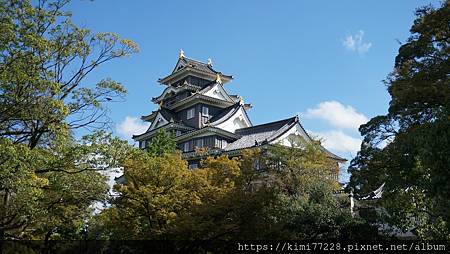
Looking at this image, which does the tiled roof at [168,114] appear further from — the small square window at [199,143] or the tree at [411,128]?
the tree at [411,128]

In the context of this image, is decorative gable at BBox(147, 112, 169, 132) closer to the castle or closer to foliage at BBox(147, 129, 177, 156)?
the castle

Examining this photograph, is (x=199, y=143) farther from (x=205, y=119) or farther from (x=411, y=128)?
(x=411, y=128)

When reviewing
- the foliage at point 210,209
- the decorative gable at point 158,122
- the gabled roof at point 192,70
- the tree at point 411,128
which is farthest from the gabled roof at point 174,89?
the tree at point 411,128

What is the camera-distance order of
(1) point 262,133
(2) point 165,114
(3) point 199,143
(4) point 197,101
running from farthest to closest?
(2) point 165,114 < (4) point 197,101 < (3) point 199,143 < (1) point 262,133

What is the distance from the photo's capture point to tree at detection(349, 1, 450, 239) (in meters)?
10.7

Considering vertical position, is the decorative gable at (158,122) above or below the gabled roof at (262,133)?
above

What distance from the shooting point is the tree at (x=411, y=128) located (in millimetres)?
10719

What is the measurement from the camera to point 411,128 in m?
11.9

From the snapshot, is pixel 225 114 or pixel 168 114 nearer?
pixel 225 114

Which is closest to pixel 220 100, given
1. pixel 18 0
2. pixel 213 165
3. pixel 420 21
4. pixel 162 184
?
pixel 213 165

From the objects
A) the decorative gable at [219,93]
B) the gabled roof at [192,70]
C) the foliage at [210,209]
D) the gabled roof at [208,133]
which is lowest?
the foliage at [210,209]

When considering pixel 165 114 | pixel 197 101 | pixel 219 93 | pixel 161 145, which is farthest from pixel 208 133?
pixel 161 145

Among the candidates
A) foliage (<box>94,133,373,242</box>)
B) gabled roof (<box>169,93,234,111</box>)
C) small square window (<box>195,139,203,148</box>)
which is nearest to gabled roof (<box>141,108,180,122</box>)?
gabled roof (<box>169,93,234,111</box>)

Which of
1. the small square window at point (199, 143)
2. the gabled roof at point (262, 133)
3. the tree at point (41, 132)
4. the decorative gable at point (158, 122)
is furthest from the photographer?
the decorative gable at point (158, 122)
